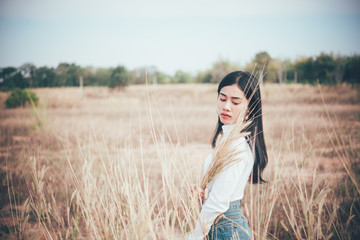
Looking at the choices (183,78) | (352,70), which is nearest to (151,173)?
(352,70)

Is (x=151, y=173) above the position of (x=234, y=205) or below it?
below

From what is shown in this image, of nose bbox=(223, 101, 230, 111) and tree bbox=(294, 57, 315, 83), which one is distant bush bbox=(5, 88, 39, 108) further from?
tree bbox=(294, 57, 315, 83)

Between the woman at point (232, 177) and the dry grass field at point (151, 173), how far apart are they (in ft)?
0.32

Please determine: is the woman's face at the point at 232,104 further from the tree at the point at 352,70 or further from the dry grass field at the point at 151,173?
the tree at the point at 352,70

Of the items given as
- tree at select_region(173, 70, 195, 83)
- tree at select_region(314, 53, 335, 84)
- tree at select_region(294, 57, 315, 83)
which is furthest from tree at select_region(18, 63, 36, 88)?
tree at select_region(173, 70, 195, 83)

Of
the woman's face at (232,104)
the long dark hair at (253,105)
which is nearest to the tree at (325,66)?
the long dark hair at (253,105)

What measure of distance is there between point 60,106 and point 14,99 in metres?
4.50

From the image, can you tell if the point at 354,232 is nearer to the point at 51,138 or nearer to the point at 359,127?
the point at 359,127

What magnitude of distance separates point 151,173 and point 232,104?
9.13ft

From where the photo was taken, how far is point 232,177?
0.92 m

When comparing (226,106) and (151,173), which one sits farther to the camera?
(151,173)

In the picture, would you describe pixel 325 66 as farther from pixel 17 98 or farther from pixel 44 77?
pixel 17 98

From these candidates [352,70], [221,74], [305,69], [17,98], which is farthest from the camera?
[221,74]

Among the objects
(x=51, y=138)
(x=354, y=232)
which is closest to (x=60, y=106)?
(x=51, y=138)
